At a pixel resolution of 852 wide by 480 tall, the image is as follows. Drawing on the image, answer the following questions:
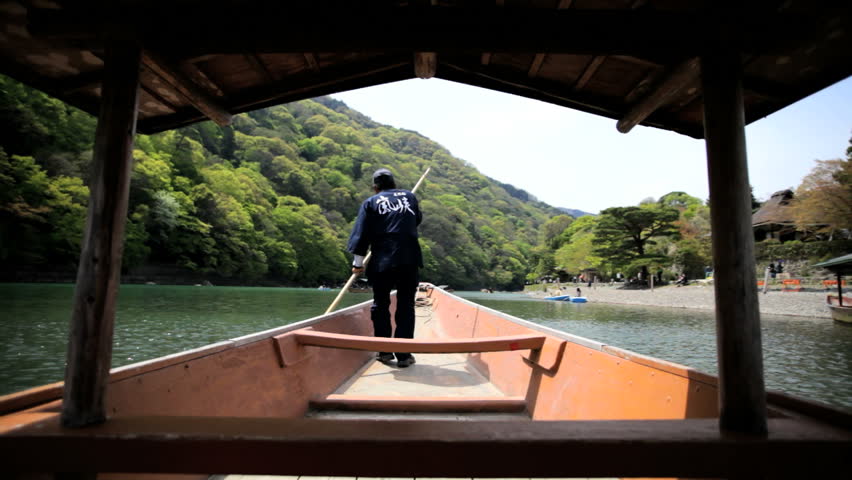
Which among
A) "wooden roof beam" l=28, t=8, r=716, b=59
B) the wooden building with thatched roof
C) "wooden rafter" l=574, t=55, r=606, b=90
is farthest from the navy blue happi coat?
the wooden building with thatched roof

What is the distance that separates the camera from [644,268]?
34188 millimetres

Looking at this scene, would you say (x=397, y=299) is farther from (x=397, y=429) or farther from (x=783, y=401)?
(x=783, y=401)

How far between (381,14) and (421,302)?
264 inches

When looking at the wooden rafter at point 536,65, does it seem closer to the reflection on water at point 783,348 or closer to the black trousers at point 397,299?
the black trousers at point 397,299

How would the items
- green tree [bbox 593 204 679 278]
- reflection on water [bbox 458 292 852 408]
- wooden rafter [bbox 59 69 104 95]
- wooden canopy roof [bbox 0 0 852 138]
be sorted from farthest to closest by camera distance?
1. green tree [bbox 593 204 679 278]
2. reflection on water [bbox 458 292 852 408]
3. wooden rafter [bbox 59 69 104 95]
4. wooden canopy roof [bbox 0 0 852 138]

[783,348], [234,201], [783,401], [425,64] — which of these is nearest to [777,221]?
[783,348]

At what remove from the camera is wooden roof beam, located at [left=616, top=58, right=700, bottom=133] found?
4.92ft

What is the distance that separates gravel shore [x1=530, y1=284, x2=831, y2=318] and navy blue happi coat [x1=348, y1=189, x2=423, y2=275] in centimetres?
1997

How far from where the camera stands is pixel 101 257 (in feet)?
3.93

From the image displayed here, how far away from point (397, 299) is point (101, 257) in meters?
1.96

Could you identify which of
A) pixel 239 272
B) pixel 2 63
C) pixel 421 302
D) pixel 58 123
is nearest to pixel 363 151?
pixel 239 272

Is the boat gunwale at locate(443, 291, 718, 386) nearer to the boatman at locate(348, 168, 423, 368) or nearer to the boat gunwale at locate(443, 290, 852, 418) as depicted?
the boat gunwale at locate(443, 290, 852, 418)

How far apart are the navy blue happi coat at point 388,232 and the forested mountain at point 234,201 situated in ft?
88.0

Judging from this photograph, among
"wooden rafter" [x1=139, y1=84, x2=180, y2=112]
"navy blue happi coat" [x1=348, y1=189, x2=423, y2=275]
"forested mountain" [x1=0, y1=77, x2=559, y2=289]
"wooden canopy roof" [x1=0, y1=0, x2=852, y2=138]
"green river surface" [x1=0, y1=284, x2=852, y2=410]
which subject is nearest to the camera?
"wooden canopy roof" [x1=0, y1=0, x2=852, y2=138]
